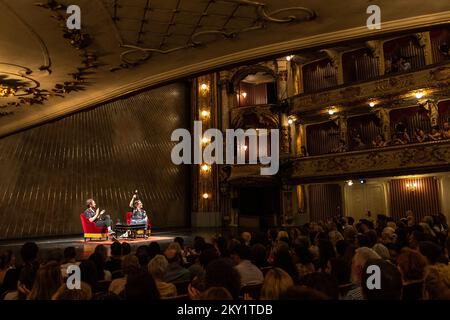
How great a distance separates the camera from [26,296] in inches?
122

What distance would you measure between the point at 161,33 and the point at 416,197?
1457cm

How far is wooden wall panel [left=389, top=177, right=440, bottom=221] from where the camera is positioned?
15.4m

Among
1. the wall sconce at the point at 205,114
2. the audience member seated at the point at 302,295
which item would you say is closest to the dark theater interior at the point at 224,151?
the audience member seated at the point at 302,295

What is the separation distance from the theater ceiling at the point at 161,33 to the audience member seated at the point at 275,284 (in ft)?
9.13

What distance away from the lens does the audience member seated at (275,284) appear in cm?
245

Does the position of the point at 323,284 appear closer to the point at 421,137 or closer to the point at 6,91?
the point at 6,91

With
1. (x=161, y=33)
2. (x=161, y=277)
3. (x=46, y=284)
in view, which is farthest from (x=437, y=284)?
(x=161, y=33)

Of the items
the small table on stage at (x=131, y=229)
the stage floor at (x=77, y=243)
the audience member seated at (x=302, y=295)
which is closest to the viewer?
the audience member seated at (x=302, y=295)

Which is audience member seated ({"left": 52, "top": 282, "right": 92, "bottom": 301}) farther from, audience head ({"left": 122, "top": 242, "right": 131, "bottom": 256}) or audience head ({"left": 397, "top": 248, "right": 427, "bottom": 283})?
audience head ({"left": 122, "top": 242, "right": 131, "bottom": 256})

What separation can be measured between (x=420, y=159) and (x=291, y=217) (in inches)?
252

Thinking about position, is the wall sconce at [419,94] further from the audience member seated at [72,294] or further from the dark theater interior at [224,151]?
the audience member seated at [72,294]

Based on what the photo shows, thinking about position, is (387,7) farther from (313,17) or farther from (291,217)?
(291,217)

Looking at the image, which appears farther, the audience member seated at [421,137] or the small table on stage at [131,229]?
the audience member seated at [421,137]

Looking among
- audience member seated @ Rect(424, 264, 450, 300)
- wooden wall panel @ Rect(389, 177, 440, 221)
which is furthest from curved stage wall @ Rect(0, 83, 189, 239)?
audience member seated @ Rect(424, 264, 450, 300)
